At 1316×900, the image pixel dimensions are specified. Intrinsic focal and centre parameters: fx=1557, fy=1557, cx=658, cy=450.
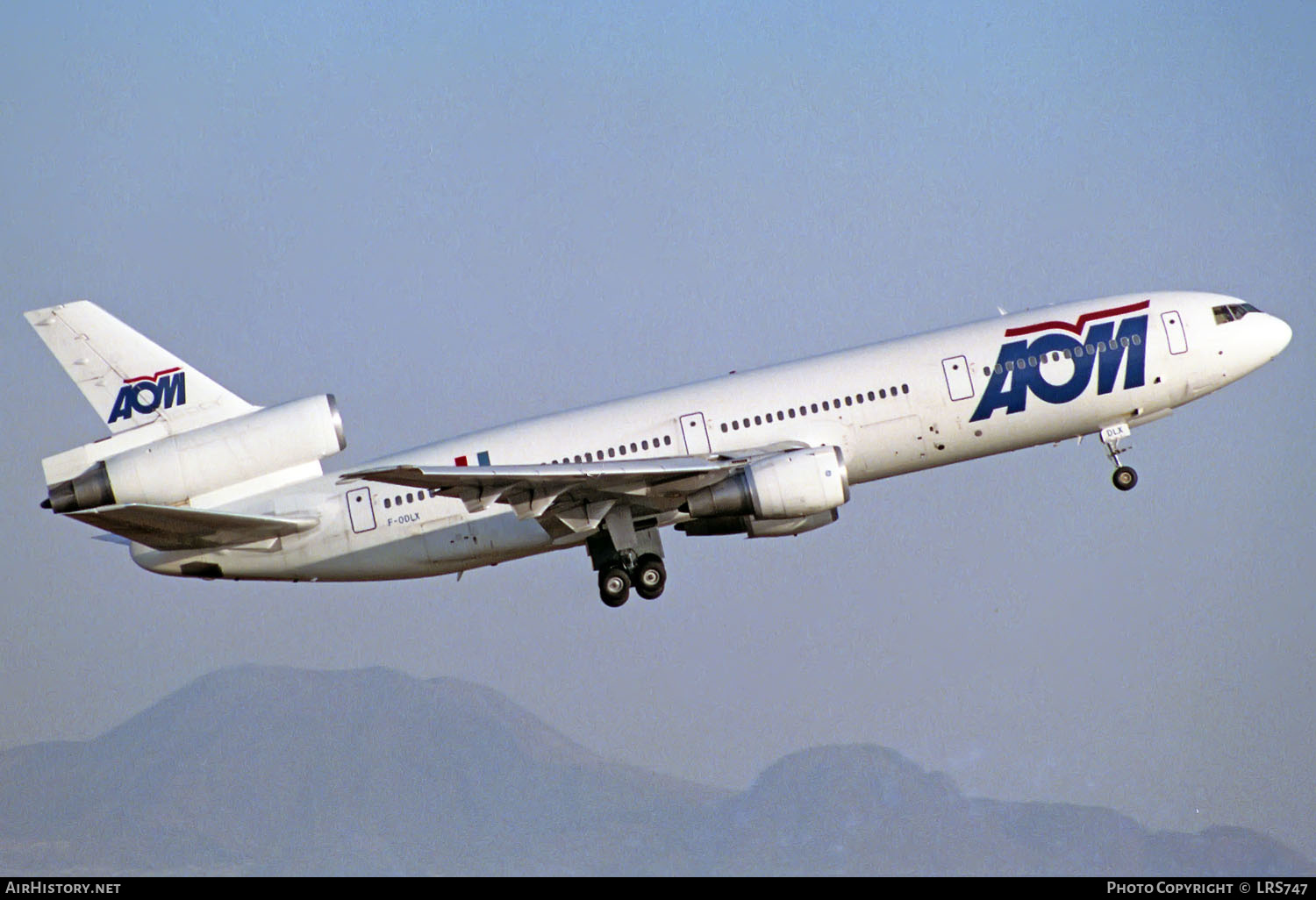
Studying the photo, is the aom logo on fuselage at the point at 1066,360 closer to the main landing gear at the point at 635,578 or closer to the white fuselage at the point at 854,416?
the white fuselage at the point at 854,416

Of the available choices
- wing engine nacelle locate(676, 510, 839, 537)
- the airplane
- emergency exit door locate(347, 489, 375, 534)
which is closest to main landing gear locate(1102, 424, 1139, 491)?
the airplane

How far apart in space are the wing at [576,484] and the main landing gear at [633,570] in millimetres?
933

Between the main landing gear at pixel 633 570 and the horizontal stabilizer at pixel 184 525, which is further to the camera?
the main landing gear at pixel 633 570

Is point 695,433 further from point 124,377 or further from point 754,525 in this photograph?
point 124,377

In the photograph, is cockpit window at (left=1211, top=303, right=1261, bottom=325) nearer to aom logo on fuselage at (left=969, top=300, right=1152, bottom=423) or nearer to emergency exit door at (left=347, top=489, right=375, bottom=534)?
aom logo on fuselage at (left=969, top=300, right=1152, bottom=423)

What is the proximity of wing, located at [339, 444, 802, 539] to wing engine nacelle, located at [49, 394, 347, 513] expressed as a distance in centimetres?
189

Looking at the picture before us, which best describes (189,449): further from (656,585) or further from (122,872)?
(122,872)

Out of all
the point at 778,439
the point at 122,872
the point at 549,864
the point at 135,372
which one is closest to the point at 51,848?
the point at 122,872

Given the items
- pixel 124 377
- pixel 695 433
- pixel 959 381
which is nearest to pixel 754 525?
pixel 695 433

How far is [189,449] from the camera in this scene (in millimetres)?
44344

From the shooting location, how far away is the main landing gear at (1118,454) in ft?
142

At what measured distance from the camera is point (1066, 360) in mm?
42062

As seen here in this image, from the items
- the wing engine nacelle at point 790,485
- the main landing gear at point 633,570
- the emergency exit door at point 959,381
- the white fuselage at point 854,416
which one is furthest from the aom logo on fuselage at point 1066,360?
the main landing gear at point 633,570

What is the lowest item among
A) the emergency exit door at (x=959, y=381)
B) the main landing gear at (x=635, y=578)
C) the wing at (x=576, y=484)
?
the main landing gear at (x=635, y=578)
